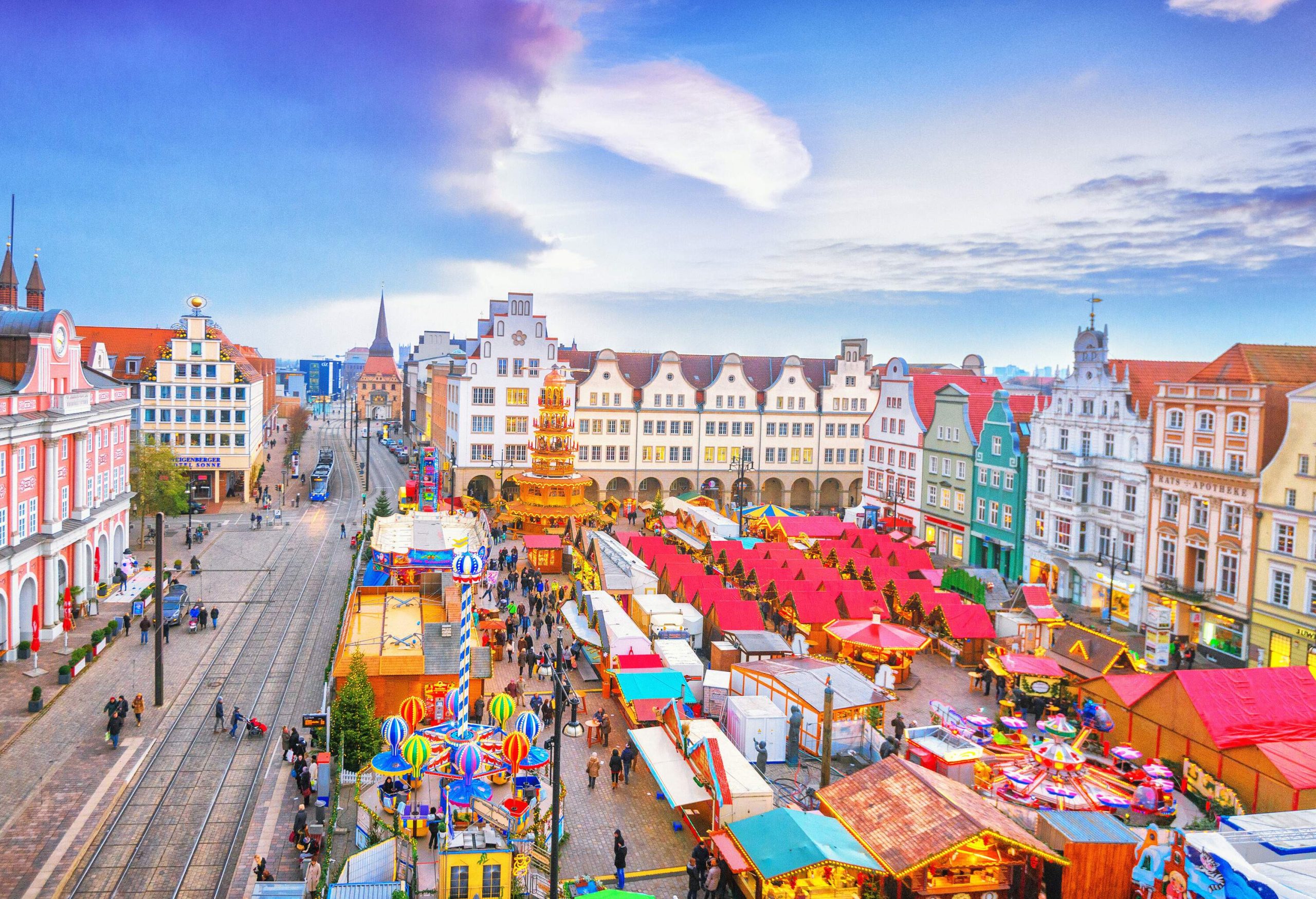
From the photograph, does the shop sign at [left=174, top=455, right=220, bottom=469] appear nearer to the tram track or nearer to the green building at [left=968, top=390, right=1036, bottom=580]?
the tram track

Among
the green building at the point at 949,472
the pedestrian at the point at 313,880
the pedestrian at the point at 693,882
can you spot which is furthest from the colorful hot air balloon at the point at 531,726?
the green building at the point at 949,472

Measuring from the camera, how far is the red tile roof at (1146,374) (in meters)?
41.9

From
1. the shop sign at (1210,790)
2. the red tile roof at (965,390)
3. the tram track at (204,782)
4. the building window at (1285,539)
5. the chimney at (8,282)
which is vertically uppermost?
the chimney at (8,282)

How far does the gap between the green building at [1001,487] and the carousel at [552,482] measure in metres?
21.9

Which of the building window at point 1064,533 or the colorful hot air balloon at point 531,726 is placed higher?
the building window at point 1064,533

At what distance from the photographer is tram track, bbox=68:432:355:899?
18484 mm

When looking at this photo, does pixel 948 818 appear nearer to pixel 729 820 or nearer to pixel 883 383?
pixel 729 820

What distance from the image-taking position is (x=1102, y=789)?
70.8 feet

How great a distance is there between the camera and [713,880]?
58.7 ft

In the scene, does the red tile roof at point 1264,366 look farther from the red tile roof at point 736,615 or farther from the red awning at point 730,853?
the red awning at point 730,853

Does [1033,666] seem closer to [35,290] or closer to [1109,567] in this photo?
[1109,567]

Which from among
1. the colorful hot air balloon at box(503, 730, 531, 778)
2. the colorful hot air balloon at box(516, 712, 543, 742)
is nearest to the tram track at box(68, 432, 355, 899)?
the colorful hot air balloon at box(503, 730, 531, 778)

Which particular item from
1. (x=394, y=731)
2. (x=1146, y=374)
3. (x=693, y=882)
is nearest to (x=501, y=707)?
(x=394, y=731)

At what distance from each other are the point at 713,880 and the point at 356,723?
32.9 feet
